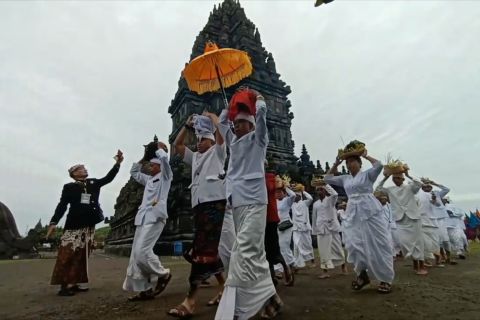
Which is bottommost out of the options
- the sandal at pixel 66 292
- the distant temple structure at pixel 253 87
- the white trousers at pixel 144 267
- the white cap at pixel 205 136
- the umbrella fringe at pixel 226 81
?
the sandal at pixel 66 292

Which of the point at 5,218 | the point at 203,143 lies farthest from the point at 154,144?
the point at 5,218

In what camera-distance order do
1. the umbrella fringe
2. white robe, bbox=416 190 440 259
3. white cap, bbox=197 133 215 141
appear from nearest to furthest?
white cap, bbox=197 133 215 141 < the umbrella fringe < white robe, bbox=416 190 440 259

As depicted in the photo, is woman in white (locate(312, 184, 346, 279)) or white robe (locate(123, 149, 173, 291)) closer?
white robe (locate(123, 149, 173, 291))

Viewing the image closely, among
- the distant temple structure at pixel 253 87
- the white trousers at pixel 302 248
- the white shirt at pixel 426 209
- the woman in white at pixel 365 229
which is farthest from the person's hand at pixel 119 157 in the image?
the distant temple structure at pixel 253 87

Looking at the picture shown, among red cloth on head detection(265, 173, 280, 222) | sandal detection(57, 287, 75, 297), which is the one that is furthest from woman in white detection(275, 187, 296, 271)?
sandal detection(57, 287, 75, 297)

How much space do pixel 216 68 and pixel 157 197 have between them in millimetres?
1922

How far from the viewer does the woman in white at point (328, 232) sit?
6785mm

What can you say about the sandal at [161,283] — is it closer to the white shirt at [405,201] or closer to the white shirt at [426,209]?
the white shirt at [405,201]

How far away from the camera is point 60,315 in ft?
11.2

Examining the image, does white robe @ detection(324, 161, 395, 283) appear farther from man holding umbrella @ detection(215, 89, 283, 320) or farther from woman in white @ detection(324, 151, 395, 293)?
man holding umbrella @ detection(215, 89, 283, 320)

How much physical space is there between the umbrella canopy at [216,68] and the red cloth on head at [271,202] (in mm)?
1443

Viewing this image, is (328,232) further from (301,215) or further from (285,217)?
(301,215)

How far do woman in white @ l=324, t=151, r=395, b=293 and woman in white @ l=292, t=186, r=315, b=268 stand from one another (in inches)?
123

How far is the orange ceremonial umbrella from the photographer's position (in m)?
4.34
